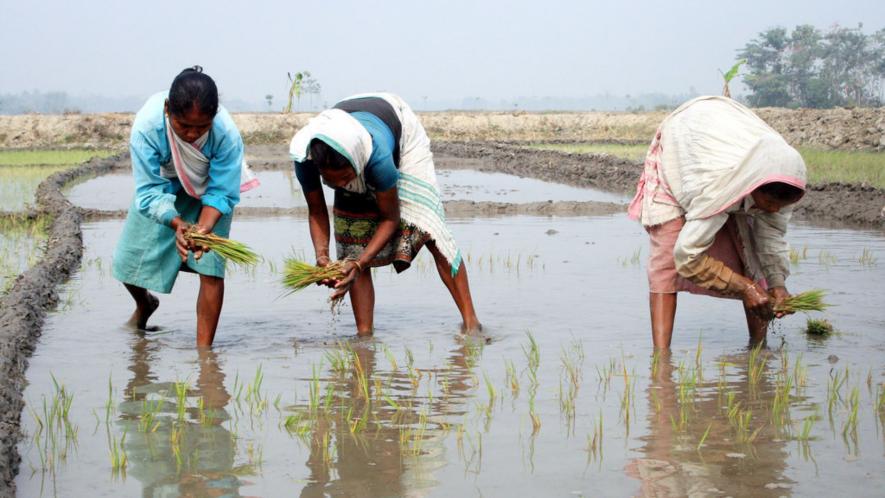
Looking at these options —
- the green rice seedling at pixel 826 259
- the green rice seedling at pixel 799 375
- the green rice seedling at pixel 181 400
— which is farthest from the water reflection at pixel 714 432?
the green rice seedling at pixel 826 259

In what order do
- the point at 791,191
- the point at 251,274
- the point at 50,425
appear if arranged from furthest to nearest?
the point at 251,274 < the point at 791,191 < the point at 50,425

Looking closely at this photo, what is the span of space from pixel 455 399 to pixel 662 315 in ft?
3.71

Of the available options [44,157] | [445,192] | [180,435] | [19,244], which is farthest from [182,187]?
[44,157]

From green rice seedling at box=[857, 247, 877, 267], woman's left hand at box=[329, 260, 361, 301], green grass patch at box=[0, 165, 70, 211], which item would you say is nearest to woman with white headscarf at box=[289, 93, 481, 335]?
woman's left hand at box=[329, 260, 361, 301]

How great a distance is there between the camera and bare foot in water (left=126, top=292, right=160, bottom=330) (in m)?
5.52

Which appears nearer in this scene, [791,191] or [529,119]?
[791,191]

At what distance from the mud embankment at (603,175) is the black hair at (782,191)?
5.26 metres

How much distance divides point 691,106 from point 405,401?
5.75ft

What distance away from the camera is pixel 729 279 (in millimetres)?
4371

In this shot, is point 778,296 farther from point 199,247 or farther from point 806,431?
point 199,247

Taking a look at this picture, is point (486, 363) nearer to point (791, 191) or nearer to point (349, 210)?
point (349, 210)

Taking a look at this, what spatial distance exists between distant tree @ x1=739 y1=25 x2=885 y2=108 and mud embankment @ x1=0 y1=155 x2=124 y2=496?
49673 millimetres

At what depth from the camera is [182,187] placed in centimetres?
480

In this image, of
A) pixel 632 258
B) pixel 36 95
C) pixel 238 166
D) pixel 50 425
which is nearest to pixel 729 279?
pixel 238 166
